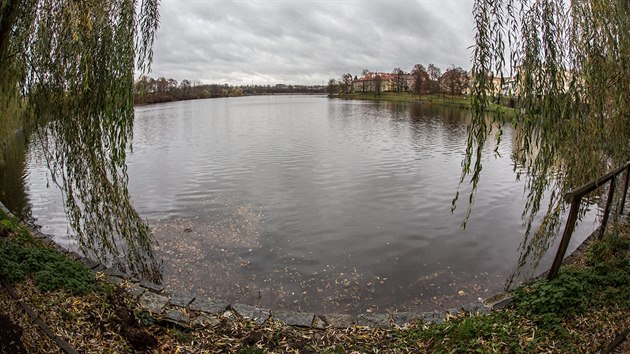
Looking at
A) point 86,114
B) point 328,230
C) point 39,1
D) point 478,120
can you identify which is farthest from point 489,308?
point 39,1

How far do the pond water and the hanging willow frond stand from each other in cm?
285

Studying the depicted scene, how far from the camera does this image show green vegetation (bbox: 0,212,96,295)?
16.0ft

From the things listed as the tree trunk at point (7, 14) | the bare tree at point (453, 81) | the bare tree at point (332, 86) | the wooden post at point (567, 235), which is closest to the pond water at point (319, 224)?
the wooden post at point (567, 235)

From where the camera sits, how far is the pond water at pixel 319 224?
24.4 ft

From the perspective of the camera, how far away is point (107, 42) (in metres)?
5.64

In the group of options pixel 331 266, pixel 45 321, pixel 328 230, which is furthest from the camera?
pixel 328 230

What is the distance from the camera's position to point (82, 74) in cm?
543

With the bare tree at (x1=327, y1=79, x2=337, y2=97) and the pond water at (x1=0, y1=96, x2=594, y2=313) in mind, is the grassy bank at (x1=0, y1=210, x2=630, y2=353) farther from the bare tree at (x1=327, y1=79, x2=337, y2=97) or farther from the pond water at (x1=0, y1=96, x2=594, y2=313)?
the bare tree at (x1=327, y1=79, x2=337, y2=97)

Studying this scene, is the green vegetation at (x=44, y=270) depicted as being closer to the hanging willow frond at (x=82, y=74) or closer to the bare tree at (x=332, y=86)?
the hanging willow frond at (x=82, y=74)

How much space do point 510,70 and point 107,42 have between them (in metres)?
5.72

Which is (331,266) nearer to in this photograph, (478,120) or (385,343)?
(385,343)

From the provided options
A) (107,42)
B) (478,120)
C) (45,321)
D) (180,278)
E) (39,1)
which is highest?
(39,1)

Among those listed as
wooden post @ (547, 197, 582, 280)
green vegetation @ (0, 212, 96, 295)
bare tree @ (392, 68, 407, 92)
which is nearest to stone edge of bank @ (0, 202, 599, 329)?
green vegetation @ (0, 212, 96, 295)

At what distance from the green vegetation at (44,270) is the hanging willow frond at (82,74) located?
1.04m
